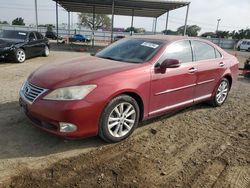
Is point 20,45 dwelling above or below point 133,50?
below

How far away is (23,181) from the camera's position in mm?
2998

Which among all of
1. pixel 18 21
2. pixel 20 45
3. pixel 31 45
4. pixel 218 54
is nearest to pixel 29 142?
pixel 218 54

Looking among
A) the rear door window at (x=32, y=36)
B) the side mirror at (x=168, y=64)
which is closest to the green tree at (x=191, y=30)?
the rear door window at (x=32, y=36)

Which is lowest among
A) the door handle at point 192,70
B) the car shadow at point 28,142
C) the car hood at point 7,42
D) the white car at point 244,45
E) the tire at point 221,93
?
the white car at point 244,45

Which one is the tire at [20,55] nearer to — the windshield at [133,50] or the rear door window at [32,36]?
the rear door window at [32,36]

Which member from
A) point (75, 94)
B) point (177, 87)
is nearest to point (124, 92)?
point (75, 94)

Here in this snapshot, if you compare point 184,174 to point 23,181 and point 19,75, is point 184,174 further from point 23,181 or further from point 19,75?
point 19,75

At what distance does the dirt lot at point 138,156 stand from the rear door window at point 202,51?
1266 millimetres

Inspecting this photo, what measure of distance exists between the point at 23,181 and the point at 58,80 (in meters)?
1.41

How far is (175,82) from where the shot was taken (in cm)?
464

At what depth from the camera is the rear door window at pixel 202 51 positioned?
5.25 m

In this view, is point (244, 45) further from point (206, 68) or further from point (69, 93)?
point (69, 93)

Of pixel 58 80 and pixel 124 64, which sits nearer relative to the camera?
pixel 58 80

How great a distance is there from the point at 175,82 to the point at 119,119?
51.3 inches
